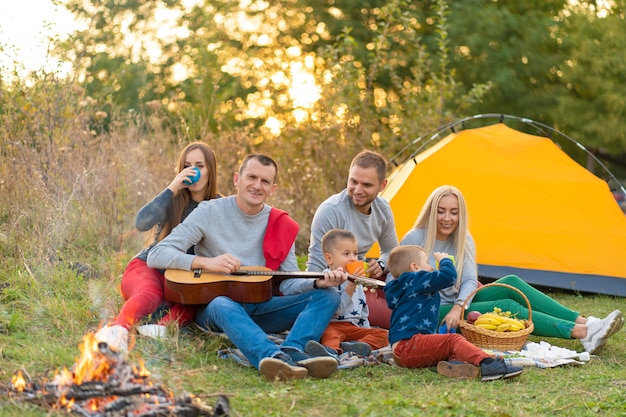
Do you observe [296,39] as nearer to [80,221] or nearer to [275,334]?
[80,221]

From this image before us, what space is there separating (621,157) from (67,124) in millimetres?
18404

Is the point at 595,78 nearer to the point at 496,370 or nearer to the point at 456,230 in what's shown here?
the point at 456,230

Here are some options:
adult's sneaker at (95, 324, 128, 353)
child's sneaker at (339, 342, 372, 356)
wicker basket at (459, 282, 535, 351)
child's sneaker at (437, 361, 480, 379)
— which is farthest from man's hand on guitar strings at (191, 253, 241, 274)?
wicker basket at (459, 282, 535, 351)

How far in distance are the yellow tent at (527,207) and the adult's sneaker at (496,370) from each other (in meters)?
2.99

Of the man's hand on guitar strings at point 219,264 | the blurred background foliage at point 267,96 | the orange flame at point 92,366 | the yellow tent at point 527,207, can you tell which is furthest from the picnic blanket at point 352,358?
the yellow tent at point 527,207

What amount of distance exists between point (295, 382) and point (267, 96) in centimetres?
781

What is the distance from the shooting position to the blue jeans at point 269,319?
4.01m

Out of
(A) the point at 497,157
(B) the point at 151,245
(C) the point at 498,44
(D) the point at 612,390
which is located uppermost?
(C) the point at 498,44

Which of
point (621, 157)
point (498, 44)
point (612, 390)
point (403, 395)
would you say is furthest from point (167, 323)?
point (621, 157)

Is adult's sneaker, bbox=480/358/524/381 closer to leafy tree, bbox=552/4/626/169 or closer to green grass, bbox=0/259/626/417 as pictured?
green grass, bbox=0/259/626/417

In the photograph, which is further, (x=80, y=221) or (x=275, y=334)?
(x=80, y=221)

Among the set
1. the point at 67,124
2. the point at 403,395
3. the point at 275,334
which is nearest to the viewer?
the point at 403,395

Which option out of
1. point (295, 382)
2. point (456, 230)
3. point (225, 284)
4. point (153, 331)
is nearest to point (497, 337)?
point (456, 230)

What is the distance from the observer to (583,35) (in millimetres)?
19531
